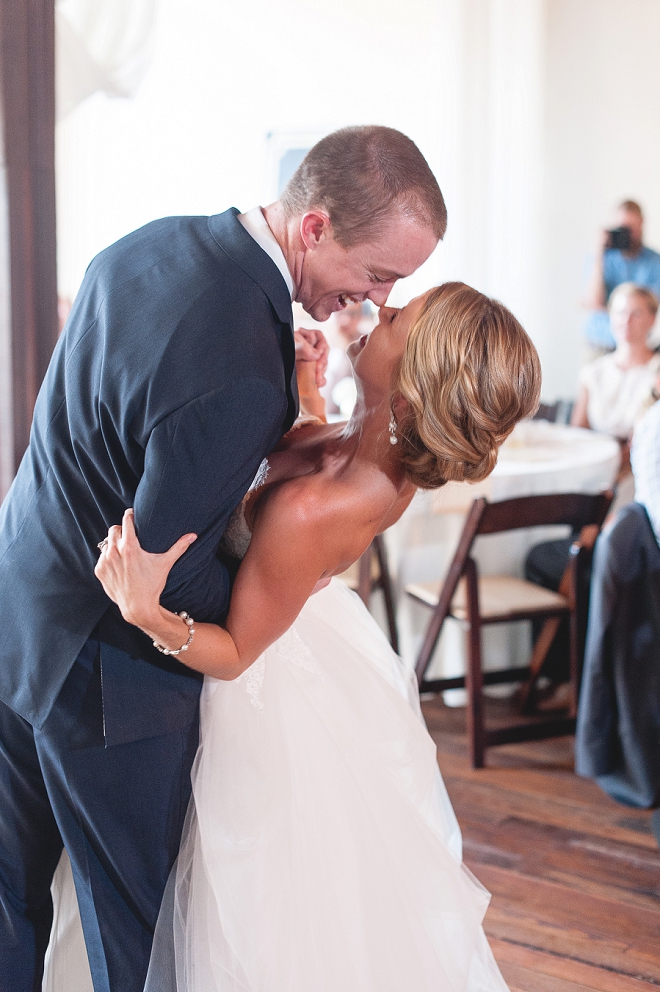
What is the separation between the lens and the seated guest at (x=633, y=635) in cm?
256

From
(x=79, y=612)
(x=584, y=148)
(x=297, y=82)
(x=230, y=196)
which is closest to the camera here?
(x=79, y=612)

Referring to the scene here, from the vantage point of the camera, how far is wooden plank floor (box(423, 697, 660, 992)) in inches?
82.7

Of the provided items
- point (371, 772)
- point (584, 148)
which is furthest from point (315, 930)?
point (584, 148)

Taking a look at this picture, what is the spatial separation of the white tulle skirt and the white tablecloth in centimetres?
149

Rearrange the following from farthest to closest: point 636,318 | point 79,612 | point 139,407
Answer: point 636,318 → point 79,612 → point 139,407

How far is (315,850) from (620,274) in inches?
188

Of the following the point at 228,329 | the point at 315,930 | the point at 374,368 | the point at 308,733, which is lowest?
the point at 315,930

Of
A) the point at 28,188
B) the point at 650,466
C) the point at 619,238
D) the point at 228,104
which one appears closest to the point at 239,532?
the point at 28,188

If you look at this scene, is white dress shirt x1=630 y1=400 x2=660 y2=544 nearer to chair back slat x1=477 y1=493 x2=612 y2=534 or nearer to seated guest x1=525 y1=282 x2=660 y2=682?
chair back slat x1=477 y1=493 x2=612 y2=534

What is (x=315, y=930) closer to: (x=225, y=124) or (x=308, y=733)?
(x=308, y=733)

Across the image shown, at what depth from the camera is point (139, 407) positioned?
1.15m

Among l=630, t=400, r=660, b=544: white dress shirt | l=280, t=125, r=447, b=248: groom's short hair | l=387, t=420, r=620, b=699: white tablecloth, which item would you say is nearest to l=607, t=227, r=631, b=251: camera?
l=387, t=420, r=620, b=699: white tablecloth

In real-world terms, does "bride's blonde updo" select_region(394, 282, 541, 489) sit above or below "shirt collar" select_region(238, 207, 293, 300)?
below

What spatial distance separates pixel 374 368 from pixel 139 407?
441mm
